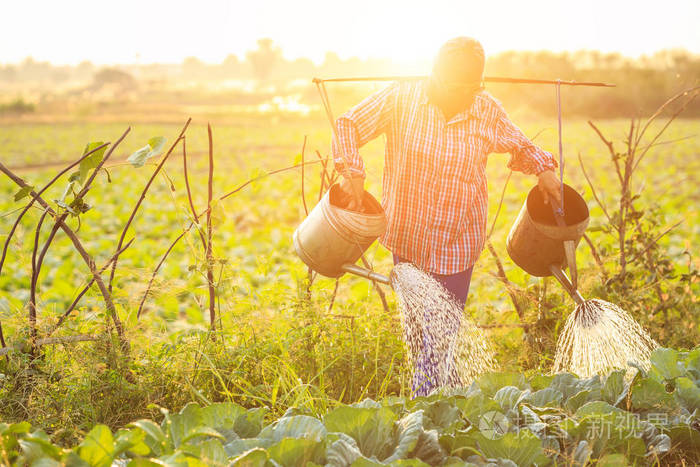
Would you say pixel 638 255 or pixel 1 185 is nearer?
pixel 638 255

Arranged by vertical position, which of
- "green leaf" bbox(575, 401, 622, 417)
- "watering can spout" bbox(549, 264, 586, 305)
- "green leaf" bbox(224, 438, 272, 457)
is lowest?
"green leaf" bbox(224, 438, 272, 457)

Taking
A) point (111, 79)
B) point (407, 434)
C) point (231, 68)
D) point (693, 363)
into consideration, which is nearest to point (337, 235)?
point (407, 434)

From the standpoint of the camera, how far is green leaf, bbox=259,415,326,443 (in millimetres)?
1492

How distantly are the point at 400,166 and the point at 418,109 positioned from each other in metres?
0.24

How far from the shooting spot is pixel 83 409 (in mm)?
1994

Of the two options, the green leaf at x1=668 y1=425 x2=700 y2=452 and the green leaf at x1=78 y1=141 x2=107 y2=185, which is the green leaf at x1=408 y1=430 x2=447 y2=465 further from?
the green leaf at x1=78 y1=141 x2=107 y2=185

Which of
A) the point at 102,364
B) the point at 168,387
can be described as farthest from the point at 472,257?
the point at 102,364

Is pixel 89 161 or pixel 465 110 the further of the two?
pixel 465 110

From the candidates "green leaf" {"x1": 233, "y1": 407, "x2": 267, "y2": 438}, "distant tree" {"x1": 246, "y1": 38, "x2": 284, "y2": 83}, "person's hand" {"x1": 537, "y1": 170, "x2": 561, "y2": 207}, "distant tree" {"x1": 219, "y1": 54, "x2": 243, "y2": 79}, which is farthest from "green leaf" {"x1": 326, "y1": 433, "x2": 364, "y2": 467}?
"distant tree" {"x1": 219, "y1": 54, "x2": 243, "y2": 79}

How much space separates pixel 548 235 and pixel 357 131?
33.0 inches

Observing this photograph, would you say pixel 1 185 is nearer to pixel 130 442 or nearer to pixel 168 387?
pixel 168 387

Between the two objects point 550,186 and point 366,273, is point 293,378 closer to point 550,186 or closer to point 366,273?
point 366,273

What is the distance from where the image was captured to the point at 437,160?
2.32m

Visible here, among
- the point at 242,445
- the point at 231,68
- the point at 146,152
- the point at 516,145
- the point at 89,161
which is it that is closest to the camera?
the point at 242,445
